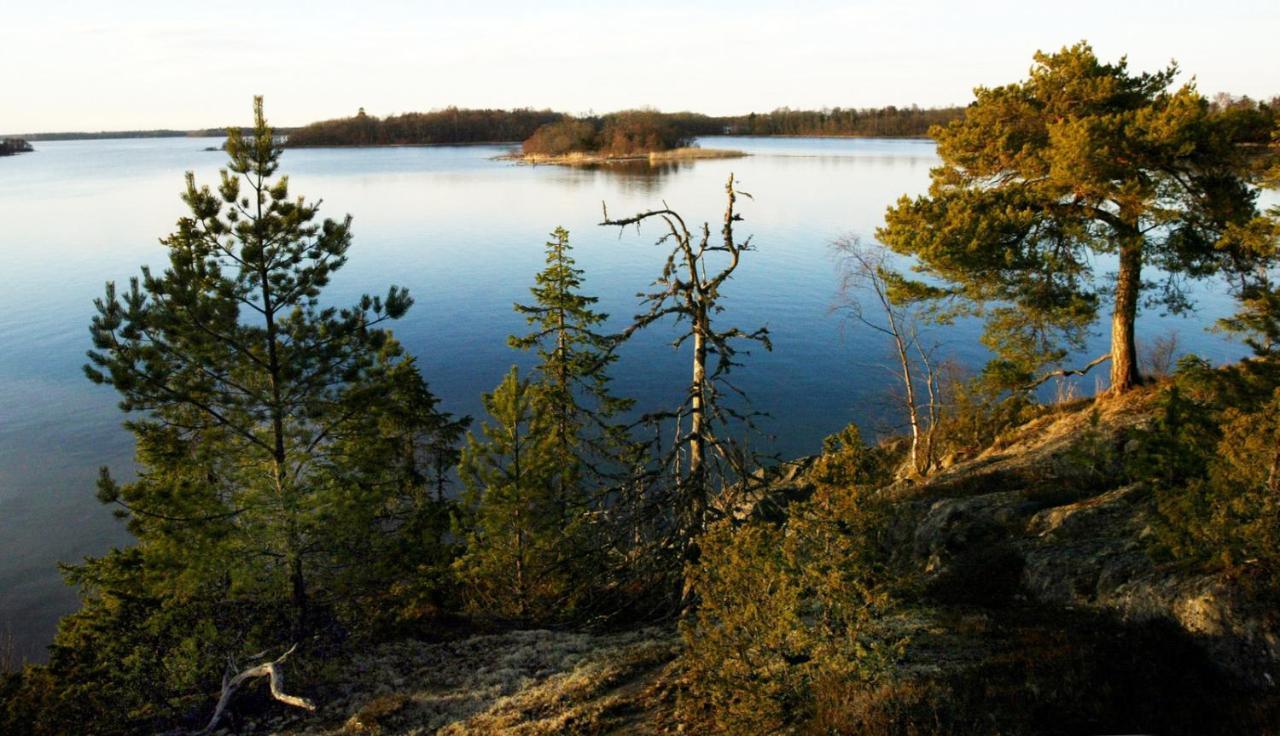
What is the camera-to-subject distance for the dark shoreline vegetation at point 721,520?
30.1 ft

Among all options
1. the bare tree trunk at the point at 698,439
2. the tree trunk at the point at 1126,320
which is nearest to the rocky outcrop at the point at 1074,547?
the tree trunk at the point at 1126,320

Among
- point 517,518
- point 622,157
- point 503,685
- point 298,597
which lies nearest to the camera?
point 503,685

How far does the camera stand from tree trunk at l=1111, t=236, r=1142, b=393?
2000 cm

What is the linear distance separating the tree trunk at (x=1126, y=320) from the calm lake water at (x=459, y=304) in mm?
11958

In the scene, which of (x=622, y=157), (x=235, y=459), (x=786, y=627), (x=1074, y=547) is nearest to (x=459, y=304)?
(x=235, y=459)

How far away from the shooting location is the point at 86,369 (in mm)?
14273

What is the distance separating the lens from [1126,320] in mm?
20375

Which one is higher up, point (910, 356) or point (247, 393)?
point (247, 393)

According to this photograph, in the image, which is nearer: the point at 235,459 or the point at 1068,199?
the point at 235,459

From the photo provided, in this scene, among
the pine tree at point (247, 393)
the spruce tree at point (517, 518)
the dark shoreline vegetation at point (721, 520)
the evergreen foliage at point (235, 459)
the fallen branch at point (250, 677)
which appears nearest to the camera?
the dark shoreline vegetation at point (721, 520)

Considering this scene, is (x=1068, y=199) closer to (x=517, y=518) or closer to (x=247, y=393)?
(x=517, y=518)

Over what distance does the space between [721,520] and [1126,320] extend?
14.5m

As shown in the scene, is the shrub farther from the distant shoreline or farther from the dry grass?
the distant shoreline

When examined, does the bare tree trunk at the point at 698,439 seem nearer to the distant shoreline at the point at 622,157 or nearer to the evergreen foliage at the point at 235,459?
the evergreen foliage at the point at 235,459
